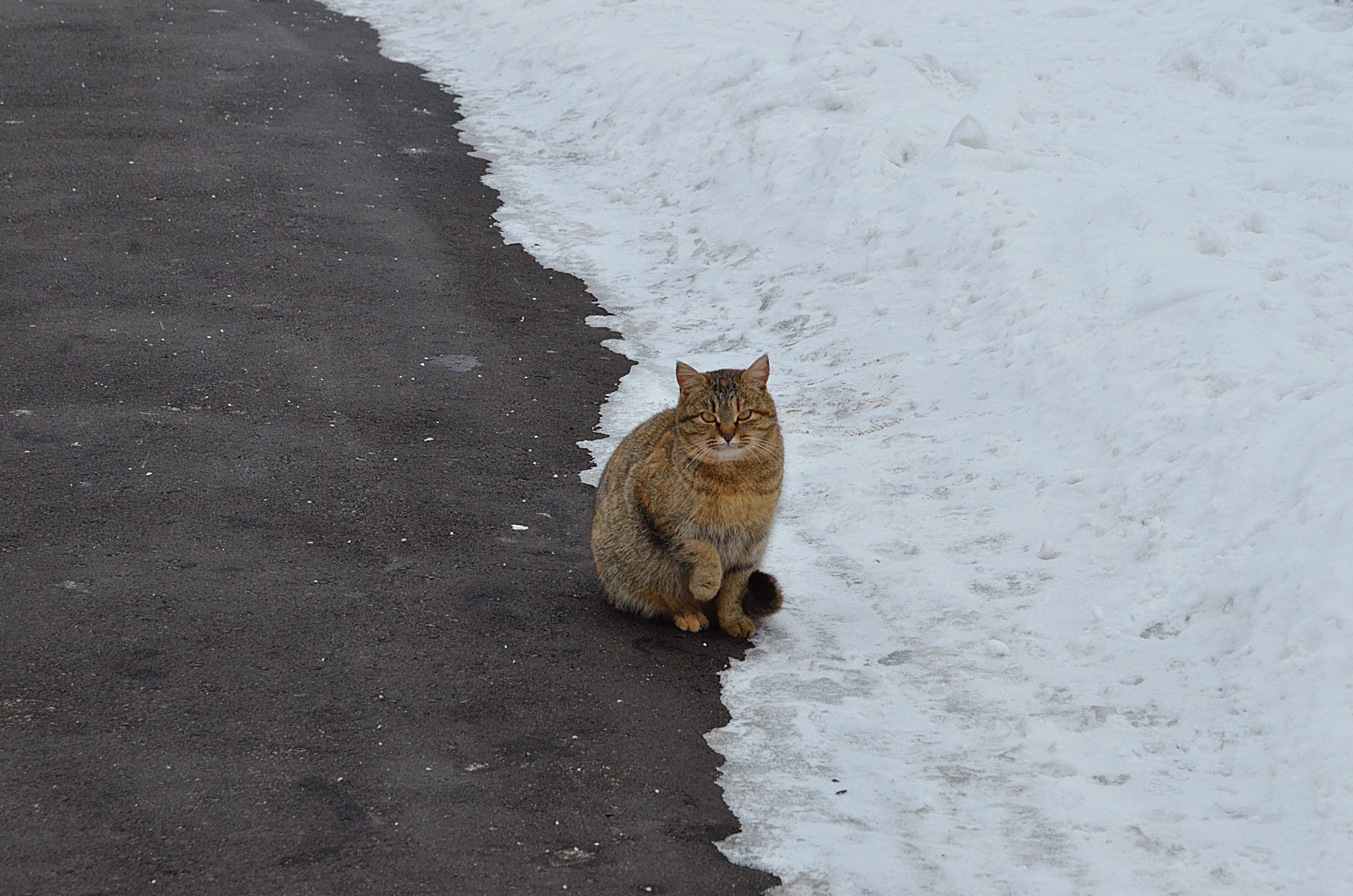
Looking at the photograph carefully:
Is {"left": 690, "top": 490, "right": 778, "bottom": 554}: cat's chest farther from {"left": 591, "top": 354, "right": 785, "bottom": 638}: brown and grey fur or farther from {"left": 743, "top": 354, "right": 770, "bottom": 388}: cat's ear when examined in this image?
{"left": 743, "top": 354, "right": 770, "bottom": 388}: cat's ear

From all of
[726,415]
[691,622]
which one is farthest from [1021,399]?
[691,622]

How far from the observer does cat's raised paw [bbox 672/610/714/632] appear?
6.22 metres

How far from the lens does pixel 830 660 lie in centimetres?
589

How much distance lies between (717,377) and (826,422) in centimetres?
257

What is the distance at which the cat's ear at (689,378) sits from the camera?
6.00 meters

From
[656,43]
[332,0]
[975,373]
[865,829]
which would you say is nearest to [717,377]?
[865,829]

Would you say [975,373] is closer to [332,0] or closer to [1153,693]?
[1153,693]

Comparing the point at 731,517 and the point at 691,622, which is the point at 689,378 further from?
the point at 691,622

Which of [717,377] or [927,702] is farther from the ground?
[717,377]

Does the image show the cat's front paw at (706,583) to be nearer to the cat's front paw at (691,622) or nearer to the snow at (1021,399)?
the cat's front paw at (691,622)

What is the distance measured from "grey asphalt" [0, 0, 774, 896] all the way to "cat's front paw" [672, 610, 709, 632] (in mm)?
92

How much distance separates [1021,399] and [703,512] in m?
2.80

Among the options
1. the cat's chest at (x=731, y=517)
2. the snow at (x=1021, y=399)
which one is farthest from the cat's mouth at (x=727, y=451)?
the snow at (x=1021, y=399)

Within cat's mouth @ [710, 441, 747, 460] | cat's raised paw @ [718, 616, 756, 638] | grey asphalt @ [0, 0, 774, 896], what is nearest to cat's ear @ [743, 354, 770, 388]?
cat's mouth @ [710, 441, 747, 460]
